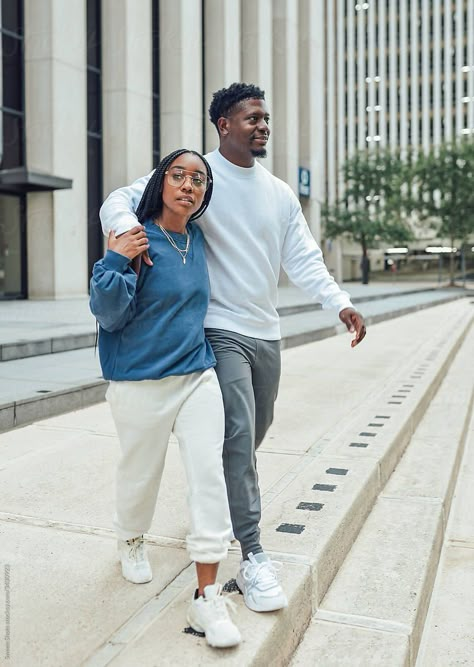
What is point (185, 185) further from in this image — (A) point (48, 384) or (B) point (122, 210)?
(A) point (48, 384)

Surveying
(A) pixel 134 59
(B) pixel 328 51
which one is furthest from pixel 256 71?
(B) pixel 328 51

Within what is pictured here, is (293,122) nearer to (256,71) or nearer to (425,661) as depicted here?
(256,71)

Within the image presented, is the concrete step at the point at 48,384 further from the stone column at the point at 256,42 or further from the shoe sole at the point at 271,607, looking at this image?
the stone column at the point at 256,42

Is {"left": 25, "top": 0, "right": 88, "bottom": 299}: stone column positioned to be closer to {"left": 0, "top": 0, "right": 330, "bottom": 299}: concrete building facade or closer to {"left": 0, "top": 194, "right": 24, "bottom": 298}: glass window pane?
{"left": 0, "top": 0, "right": 330, "bottom": 299}: concrete building facade

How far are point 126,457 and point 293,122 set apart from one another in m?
31.8

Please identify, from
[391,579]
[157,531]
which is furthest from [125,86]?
[391,579]

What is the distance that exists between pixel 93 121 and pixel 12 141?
135 inches

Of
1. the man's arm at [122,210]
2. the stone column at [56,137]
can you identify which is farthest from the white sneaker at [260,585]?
the stone column at [56,137]

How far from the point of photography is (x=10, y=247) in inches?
752

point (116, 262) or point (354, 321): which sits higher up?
point (116, 262)

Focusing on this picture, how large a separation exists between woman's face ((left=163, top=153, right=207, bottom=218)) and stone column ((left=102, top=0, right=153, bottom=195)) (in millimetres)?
19138

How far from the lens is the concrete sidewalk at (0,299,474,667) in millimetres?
2207

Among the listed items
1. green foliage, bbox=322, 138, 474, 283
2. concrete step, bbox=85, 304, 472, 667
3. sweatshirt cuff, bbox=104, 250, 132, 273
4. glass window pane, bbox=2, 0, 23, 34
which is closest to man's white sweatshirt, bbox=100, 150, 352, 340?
sweatshirt cuff, bbox=104, 250, 132, 273

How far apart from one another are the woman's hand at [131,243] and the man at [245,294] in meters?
0.12
